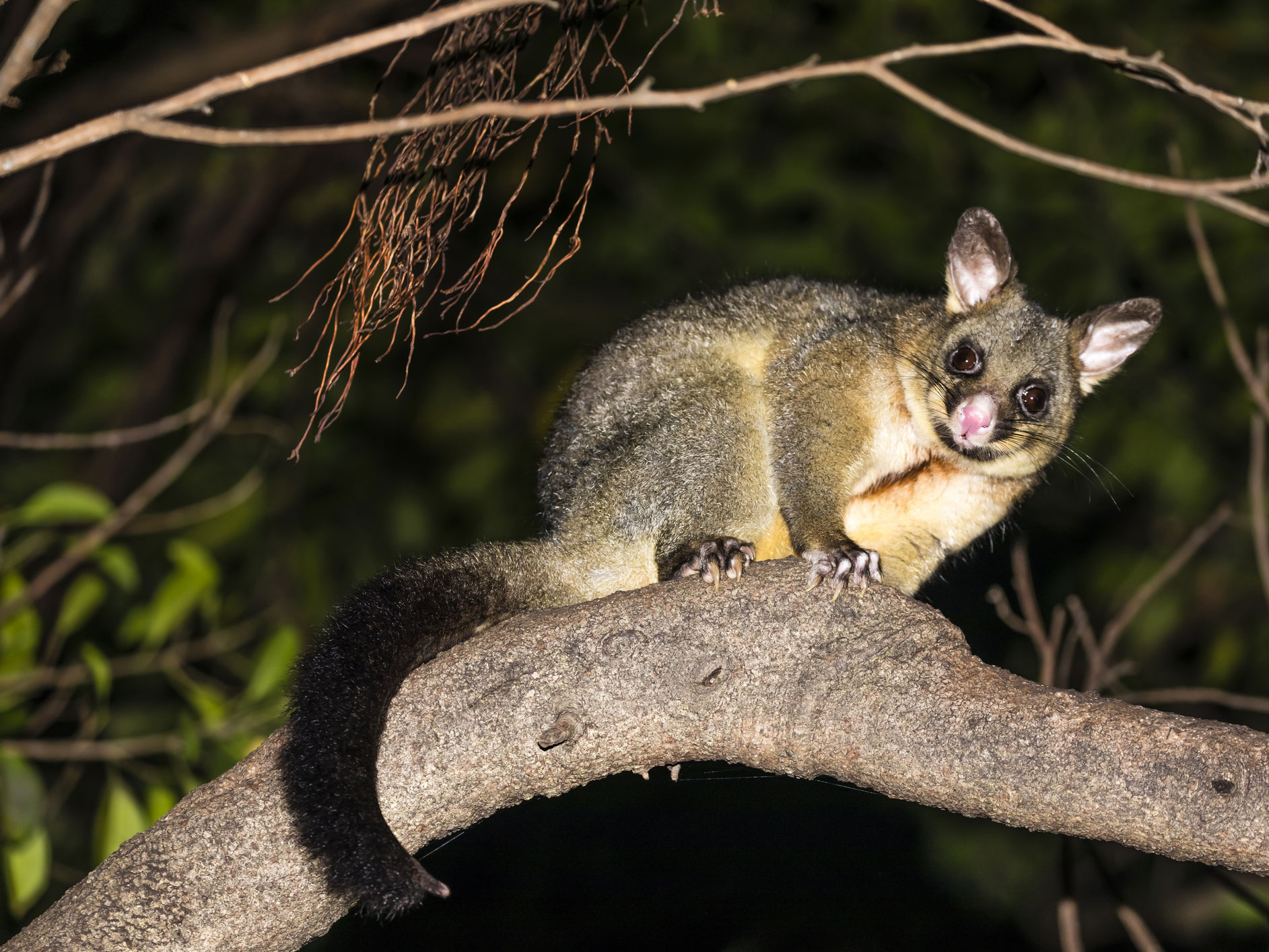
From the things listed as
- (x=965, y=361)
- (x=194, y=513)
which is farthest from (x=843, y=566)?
(x=194, y=513)

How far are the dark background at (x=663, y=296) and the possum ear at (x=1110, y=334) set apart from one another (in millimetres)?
827

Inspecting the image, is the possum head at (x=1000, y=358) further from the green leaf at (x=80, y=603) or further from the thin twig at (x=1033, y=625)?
the green leaf at (x=80, y=603)

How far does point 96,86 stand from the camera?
4359mm

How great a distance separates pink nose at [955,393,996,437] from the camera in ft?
10.0

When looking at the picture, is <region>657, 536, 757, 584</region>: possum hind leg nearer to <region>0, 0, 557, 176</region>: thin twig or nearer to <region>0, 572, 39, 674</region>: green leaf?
<region>0, 0, 557, 176</region>: thin twig

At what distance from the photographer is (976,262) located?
3.36 metres

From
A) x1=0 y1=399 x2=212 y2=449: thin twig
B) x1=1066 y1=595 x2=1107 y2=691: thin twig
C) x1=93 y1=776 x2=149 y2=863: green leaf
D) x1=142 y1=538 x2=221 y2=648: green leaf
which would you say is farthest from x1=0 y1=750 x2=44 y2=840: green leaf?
x1=1066 y1=595 x2=1107 y2=691: thin twig

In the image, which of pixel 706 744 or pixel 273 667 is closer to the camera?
pixel 706 744

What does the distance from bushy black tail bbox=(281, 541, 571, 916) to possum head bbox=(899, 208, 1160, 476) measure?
49.7 inches

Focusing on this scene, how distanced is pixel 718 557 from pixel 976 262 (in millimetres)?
1246

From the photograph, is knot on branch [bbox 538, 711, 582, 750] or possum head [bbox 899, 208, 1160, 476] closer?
knot on branch [bbox 538, 711, 582, 750]

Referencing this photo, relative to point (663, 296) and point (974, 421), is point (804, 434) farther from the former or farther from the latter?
point (663, 296)

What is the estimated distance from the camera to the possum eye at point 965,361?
3.24m

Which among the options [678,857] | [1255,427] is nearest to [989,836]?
[678,857]
